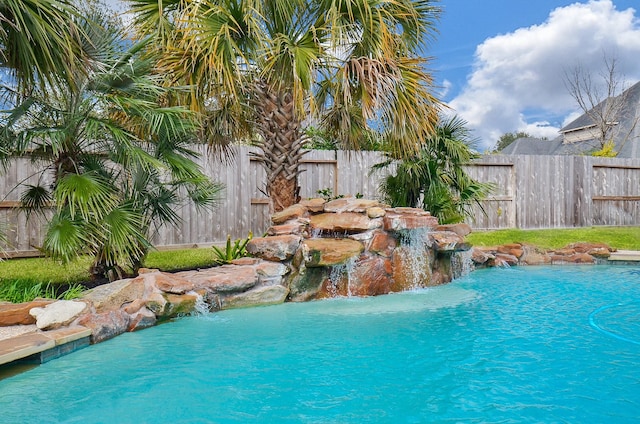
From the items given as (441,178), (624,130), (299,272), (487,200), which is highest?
(624,130)

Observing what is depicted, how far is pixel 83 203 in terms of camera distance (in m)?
4.54

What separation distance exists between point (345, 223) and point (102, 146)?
3096 mm

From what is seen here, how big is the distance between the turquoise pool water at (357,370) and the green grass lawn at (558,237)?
4.47 meters

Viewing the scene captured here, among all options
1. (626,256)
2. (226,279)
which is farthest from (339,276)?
(626,256)

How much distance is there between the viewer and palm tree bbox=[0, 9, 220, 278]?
4676 mm

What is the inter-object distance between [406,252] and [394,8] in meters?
3.72

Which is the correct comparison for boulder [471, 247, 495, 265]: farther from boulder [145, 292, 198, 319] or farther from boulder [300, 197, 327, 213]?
boulder [145, 292, 198, 319]

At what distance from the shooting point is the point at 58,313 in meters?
3.86

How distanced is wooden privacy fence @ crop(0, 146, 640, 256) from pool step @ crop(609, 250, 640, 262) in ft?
8.32

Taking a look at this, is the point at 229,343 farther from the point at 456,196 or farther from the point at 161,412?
the point at 456,196

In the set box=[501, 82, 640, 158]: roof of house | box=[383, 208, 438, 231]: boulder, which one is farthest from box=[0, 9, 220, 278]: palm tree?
box=[501, 82, 640, 158]: roof of house

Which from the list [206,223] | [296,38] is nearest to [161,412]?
[296,38]

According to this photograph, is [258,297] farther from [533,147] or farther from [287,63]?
[533,147]

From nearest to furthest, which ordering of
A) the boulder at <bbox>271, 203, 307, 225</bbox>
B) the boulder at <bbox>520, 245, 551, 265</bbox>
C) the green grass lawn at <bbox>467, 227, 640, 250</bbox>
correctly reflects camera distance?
the boulder at <bbox>271, 203, 307, 225</bbox>, the boulder at <bbox>520, 245, 551, 265</bbox>, the green grass lawn at <bbox>467, 227, 640, 250</bbox>
